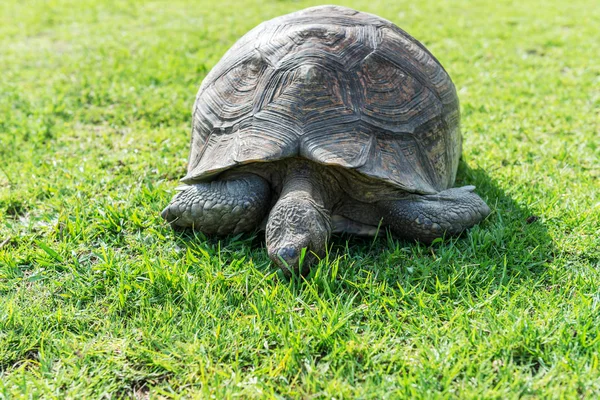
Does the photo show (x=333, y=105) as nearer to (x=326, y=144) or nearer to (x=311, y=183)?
(x=326, y=144)

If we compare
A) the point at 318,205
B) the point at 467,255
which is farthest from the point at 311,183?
the point at 467,255

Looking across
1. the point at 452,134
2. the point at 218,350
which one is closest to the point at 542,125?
the point at 452,134

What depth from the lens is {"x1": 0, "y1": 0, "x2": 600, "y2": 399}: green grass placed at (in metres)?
2.22

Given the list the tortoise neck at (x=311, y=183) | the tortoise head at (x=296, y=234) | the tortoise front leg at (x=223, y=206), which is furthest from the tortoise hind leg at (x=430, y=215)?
the tortoise front leg at (x=223, y=206)

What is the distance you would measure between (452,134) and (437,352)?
164cm

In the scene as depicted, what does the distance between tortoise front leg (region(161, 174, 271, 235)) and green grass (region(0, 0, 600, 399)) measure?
0.10m

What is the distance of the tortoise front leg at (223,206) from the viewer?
3045mm

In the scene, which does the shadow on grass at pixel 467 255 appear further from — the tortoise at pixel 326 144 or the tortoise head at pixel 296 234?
the tortoise head at pixel 296 234

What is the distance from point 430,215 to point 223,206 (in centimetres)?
114

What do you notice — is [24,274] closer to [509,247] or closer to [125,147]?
[125,147]

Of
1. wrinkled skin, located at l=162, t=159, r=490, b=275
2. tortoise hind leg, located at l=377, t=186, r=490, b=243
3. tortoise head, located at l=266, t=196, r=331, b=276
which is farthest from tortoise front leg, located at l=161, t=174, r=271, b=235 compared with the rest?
tortoise hind leg, located at l=377, t=186, r=490, b=243

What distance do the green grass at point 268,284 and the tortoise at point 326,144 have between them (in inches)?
6.4

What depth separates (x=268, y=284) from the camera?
9.05 feet

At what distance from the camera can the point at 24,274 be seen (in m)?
2.92
